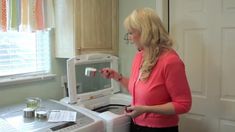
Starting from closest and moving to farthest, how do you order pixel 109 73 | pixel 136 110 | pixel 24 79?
pixel 136 110, pixel 109 73, pixel 24 79

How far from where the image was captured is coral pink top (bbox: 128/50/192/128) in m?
1.42

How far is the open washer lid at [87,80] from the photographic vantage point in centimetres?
199

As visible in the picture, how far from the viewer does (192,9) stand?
2.15 m

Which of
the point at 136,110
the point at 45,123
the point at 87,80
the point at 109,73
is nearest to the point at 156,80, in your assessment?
the point at 136,110

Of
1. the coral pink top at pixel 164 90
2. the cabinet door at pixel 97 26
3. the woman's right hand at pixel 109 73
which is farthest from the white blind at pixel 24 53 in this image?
the coral pink top at pixel 164 90

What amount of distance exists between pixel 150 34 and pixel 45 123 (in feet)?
2.67

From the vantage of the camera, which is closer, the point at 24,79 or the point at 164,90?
the point at 164,90

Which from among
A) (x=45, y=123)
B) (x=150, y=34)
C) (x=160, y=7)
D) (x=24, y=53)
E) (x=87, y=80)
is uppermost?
(x=160, y=7)

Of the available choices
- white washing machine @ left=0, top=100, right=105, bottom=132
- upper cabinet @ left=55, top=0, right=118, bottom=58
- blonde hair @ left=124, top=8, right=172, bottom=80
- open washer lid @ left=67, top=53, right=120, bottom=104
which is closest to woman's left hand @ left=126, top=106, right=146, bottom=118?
blonde hair @ left=124, top=8, right=172, bottom=80

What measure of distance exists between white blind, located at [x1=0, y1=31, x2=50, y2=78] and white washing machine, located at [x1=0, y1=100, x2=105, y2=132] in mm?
327

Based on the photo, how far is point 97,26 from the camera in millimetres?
2229

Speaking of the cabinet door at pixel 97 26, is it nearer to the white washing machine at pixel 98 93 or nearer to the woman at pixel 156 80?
the white washing machine at pixel 98 93

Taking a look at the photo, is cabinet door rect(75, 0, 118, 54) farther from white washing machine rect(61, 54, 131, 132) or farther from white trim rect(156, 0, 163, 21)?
white trim rect(156, 0, 163, 21)

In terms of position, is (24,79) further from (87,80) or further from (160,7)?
(160,7)
